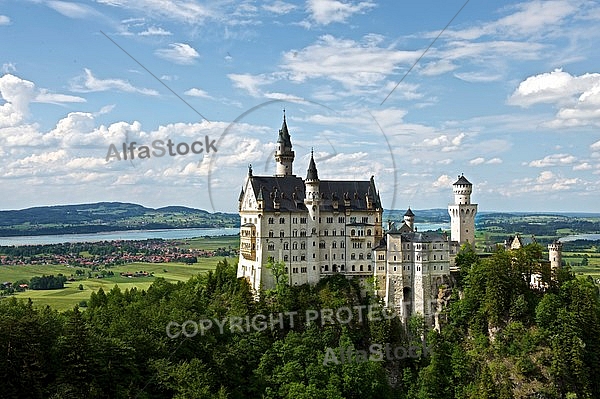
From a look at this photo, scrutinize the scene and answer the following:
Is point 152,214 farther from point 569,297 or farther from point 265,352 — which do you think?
point 569,297

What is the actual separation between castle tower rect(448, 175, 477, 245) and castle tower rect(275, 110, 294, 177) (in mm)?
23462

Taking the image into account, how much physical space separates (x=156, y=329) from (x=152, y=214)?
12199 centimetres

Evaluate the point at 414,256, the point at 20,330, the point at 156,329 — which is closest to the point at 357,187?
the point at 414,256

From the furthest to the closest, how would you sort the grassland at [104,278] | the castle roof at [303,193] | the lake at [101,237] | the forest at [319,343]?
the lake at [101,237]
the grassland at [104,278]
the castle roof at [303,193]
the forest at [319,343]

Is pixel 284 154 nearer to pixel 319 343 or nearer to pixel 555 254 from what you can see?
pixel 319 343

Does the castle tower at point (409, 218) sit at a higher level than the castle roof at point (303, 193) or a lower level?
lower

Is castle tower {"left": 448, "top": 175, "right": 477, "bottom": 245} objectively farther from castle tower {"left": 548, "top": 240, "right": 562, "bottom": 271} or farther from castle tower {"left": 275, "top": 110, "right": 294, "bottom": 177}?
castle tower {"left": 275, "top": 110, "right": 294, "bottom": 177}

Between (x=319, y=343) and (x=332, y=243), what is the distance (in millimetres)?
13539

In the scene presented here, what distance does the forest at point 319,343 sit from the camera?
5538 centimetres

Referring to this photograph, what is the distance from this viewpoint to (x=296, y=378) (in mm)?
64812

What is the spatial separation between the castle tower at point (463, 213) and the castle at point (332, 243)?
5.32m

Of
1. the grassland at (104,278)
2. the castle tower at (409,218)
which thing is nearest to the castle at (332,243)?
the castle tower at (409,218)

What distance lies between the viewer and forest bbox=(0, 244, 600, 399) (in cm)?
5538

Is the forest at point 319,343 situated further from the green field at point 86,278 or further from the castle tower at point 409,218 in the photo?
the green field at point 86,278
